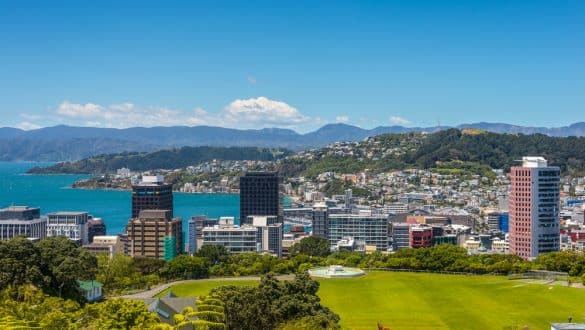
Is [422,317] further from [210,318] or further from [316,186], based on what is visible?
[316,186]

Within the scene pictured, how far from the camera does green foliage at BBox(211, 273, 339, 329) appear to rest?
24.4m

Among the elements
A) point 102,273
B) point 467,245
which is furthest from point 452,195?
point 102,273

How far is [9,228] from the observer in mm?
87688

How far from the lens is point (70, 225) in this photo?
298ft

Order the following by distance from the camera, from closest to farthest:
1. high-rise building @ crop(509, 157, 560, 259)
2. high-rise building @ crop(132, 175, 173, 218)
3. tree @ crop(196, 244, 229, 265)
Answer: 1. tree @ crop(196, 244, 229, 265)
2. high-rise building @ crop(509, 157, 560, 259)
3. high-rise building @ crop(132, 175, 173, 218)

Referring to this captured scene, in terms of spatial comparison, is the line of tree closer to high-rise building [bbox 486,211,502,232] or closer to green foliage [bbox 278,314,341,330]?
high-rise building [bbox 486,211,502,232]

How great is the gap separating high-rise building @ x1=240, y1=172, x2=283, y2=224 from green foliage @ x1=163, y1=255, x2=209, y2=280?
55.4 metres

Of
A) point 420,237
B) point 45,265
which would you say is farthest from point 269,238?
point 45,265

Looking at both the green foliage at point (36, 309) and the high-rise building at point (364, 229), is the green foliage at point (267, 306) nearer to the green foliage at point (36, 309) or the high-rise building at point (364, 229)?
the green foliage at point (36, 309)

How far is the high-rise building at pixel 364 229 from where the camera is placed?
275 ft

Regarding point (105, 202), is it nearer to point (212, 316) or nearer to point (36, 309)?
point (36, 309)

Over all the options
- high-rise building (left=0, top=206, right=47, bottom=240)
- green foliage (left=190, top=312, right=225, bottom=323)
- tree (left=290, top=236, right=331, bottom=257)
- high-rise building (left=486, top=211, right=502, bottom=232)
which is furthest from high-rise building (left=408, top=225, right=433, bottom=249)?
green foliage (left=190, top=312, right=225, bottom=323)

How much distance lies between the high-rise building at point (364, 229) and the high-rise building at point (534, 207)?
1899 cm

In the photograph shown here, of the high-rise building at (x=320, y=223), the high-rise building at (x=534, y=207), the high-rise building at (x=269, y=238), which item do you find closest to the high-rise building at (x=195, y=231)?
the high-rise building at (x=269, y=238)
